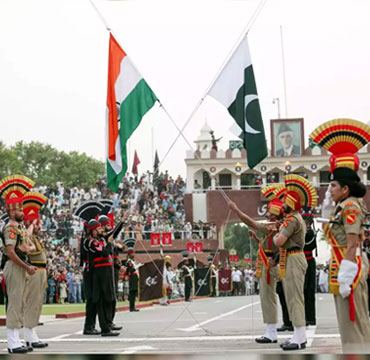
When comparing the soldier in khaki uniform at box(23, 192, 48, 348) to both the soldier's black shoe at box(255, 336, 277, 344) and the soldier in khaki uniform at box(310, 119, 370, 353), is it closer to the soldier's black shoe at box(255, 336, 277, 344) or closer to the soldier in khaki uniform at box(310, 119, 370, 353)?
the soldier's black shoe at box(255, 336, 277, 344)

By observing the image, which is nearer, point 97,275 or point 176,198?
point 97,275

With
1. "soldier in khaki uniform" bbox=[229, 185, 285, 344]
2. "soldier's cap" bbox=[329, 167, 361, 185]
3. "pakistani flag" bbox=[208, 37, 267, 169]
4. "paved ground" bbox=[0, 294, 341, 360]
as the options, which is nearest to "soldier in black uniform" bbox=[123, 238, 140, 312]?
"paved ground" bbox=[0, 294, 341, 360]

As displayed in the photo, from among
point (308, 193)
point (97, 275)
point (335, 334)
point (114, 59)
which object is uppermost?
point (114, 59)

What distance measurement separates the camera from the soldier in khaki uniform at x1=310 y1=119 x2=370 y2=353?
5930 mm

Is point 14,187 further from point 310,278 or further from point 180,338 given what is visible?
point 310,278

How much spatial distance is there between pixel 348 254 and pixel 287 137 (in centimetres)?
6006

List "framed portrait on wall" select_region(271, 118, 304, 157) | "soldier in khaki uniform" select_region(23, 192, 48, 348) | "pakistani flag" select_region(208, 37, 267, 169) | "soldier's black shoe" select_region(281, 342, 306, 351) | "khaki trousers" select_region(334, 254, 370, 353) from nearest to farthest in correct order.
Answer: "khaki trousers" select_region(334, 254, 370, 353) < "soldier's black shoe" select_region(281, 342, 306, 351) < "soldier in khaki uniform" select_region(23, 192, 48, 348) < "pakistani flag" select_region(208, 37, 267, 169) < "framed portrait on wall" select_region(271, 118, 304, 157)

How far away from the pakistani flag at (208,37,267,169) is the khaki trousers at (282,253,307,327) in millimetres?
2249

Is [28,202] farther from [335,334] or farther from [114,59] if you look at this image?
[335,334]

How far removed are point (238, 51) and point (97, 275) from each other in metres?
3.95

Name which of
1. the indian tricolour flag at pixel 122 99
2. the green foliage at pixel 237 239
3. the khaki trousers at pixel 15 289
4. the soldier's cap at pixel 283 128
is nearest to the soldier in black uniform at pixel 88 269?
the indian tricolour flag at pixel 122 99

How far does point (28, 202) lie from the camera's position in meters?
10.6

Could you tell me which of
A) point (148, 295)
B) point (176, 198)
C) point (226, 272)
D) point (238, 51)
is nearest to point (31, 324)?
point (238, 51)

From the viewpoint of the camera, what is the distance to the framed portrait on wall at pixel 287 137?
6469 cm
